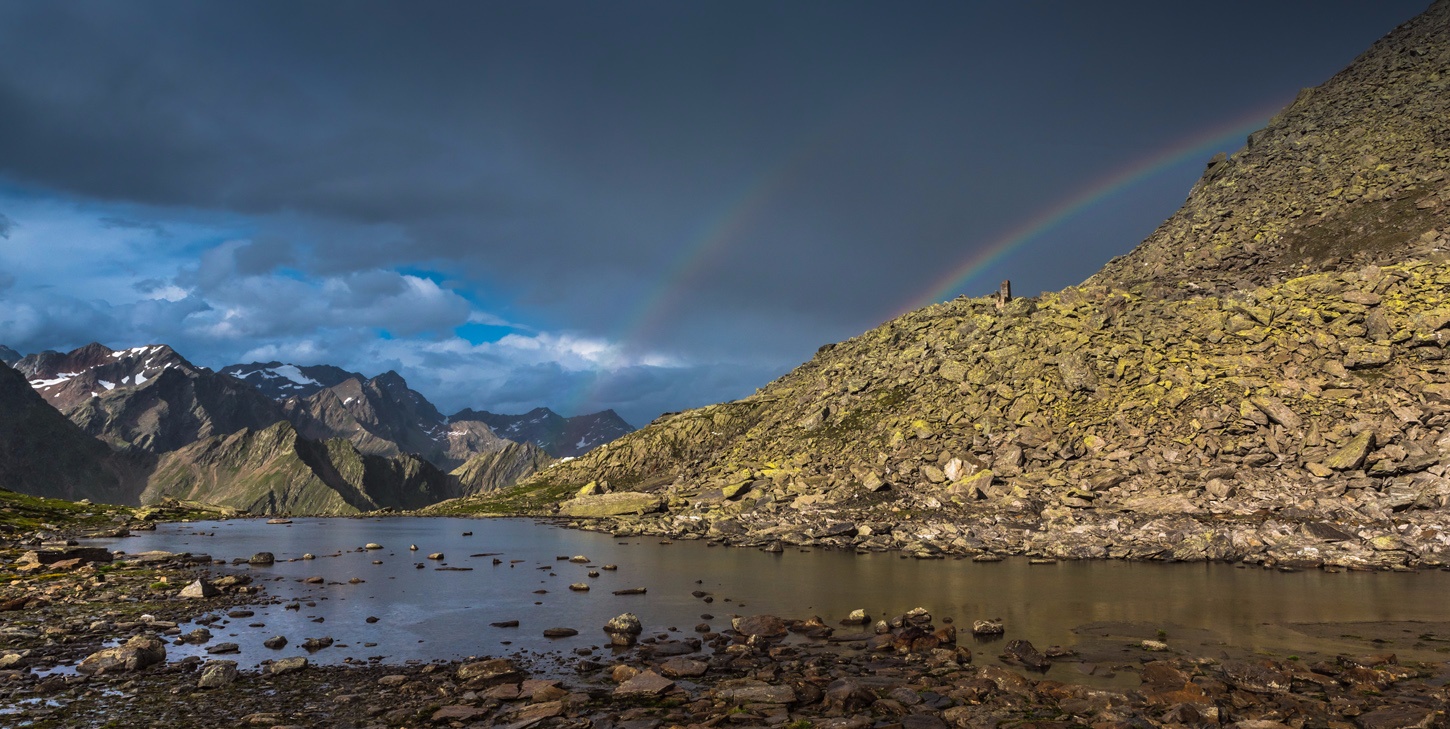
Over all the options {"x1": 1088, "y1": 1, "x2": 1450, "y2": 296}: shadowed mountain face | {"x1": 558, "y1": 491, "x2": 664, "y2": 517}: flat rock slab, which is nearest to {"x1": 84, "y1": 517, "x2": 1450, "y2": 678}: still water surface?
{"x1": 558, "y1": 491, "x2": 664, "y2": 517}: flat rock slab

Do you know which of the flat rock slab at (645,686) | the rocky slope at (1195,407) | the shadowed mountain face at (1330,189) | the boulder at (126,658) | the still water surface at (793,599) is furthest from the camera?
the shadowed mountain face at (1330,189)

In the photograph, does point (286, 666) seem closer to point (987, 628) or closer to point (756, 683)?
point (756, 683)

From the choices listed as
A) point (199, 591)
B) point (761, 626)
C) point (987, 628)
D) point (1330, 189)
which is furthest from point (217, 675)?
point (1330, 189)

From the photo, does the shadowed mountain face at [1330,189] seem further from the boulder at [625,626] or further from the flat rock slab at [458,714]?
the flat rock slab at [458,714]

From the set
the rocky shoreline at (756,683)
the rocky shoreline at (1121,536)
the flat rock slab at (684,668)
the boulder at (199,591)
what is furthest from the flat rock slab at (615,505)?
the flat rock slab at (684,668)

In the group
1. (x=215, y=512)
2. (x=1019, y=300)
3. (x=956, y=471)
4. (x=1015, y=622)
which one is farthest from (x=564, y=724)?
(x=215, y=512)

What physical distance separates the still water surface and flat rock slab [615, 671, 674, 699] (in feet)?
22.9

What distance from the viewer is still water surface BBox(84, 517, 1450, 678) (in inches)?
1337

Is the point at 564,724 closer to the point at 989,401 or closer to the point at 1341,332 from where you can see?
the point at 989,401

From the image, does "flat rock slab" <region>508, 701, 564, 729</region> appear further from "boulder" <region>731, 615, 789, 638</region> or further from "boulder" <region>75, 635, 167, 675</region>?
"boulder" <region>75, 635, 167, 675</region>

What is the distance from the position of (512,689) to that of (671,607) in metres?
19.5

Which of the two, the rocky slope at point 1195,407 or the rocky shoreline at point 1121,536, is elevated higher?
the rocky slope at point 1195,407

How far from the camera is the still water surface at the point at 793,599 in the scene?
3397cm

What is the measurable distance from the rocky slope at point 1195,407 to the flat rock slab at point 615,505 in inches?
56.2
